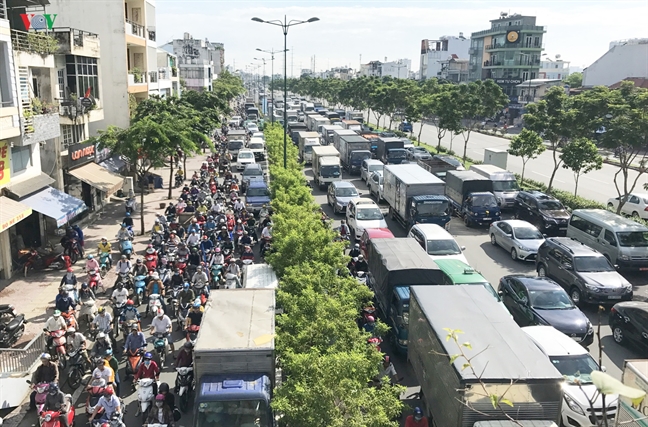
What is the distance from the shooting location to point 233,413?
30.0 ft

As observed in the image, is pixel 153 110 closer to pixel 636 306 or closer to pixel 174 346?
pixel 174 346

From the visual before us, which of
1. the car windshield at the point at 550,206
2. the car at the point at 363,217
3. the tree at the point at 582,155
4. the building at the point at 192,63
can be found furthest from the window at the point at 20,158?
the building at the point at 192,63

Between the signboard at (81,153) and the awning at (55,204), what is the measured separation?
11.8 feet

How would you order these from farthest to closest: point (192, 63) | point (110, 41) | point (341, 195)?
point (192, 63) < point (110, 41) < point (341, 195)

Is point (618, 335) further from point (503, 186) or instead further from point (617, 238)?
point (503, 186)

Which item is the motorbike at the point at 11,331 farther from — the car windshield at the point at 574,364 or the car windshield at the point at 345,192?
the car windshield at the point at 345,192

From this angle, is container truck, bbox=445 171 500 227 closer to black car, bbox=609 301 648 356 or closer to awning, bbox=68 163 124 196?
black car, bbox=609 301 648 356

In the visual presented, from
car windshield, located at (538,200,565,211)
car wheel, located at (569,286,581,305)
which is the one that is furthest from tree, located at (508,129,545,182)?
car wheel, located at (569,286,581,305)

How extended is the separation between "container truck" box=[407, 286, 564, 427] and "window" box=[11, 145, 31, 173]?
47.8 feet

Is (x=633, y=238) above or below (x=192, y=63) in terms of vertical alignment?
below

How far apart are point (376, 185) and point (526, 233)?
1159 centimetres

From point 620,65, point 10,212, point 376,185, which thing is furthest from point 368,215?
point 620,65

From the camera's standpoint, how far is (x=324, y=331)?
32.7ft

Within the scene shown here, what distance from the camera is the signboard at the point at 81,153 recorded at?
80.7 ft
